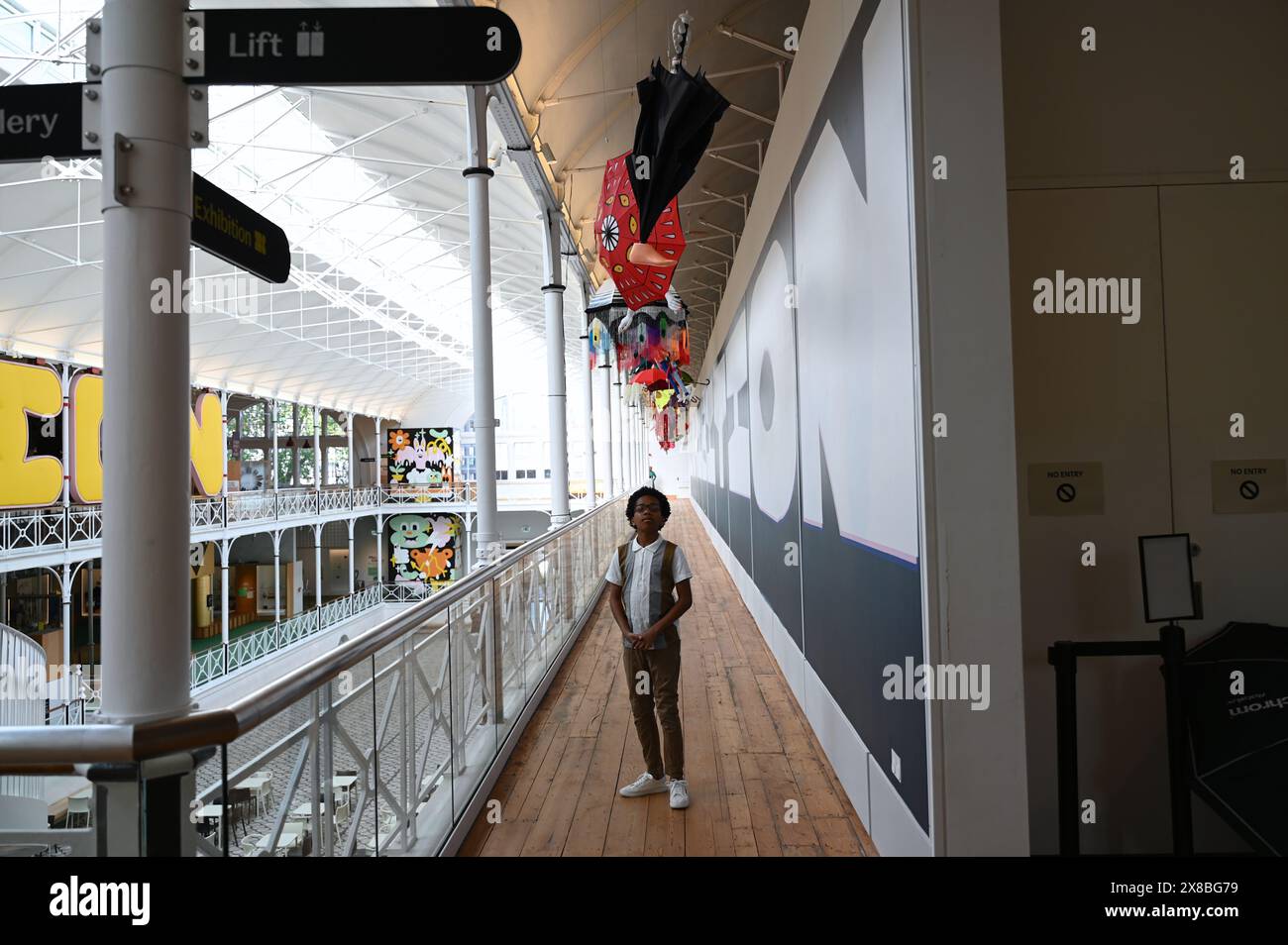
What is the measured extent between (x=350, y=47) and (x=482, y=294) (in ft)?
11.9

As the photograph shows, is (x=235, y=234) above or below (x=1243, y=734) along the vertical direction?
above

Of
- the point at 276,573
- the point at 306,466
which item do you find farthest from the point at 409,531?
the point at 276,573

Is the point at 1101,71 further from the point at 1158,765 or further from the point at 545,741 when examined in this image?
the point at 545,741

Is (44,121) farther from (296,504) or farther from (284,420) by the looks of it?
(284,420)

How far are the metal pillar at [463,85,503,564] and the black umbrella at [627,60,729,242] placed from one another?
6.77 feet

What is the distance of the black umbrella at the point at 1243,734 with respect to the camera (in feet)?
7.22

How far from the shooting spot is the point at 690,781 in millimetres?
3514

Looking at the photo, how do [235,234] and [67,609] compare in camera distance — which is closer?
[235,234]

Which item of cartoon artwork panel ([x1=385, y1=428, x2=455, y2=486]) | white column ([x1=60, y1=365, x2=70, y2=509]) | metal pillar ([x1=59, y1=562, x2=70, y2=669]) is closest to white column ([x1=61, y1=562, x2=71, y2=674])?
metal pillar ([x1=59, y1=562, x2=70, y2=669])

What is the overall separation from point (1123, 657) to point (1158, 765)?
40 centimetres

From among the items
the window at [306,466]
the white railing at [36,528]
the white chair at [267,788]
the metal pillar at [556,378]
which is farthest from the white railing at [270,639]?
the white chair at [267,788]

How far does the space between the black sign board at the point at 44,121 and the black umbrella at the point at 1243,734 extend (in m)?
3.27

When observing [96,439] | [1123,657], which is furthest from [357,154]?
[1123,657]

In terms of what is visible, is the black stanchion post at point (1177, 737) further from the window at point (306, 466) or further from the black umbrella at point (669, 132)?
the window at point (306, 466)
